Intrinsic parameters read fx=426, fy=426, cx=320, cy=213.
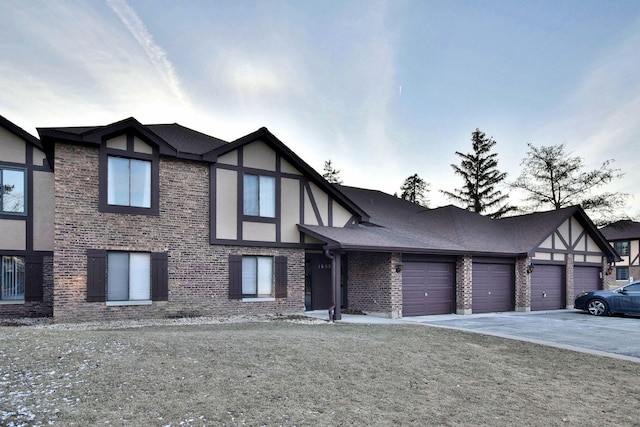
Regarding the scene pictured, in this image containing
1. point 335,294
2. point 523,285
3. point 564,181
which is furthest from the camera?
point 564,181

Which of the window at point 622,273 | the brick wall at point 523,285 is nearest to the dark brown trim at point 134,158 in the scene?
the brick wall at point 523,285

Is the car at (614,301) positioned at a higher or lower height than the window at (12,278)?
lower

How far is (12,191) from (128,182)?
4.60 m

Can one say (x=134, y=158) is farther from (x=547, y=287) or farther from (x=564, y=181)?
(x=564, y=181)

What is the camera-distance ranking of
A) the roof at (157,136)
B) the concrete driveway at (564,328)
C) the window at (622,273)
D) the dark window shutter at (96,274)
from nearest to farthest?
the concrete driveway at (564,328) < the roof at (157,136) < the dark window shutter at (96,274) < the window at (622,273)

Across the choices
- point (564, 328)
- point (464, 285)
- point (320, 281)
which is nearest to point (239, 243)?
point (320, 281)

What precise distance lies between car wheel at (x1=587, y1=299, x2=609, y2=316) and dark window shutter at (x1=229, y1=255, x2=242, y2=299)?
1414cm

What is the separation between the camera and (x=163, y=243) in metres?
12.9

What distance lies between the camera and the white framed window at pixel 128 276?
1220 centimetres

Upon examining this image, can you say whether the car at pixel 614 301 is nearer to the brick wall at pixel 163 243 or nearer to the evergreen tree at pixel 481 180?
the brick wall at pixel 163 243

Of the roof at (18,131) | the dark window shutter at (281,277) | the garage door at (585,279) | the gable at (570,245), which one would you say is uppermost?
the roof at (18,131)

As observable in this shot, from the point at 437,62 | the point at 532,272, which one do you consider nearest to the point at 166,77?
the point at 437,62

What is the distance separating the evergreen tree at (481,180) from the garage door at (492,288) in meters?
24.1

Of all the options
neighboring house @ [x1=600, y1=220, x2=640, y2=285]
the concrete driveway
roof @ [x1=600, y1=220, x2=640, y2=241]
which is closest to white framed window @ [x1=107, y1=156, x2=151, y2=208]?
the concrete driveway
